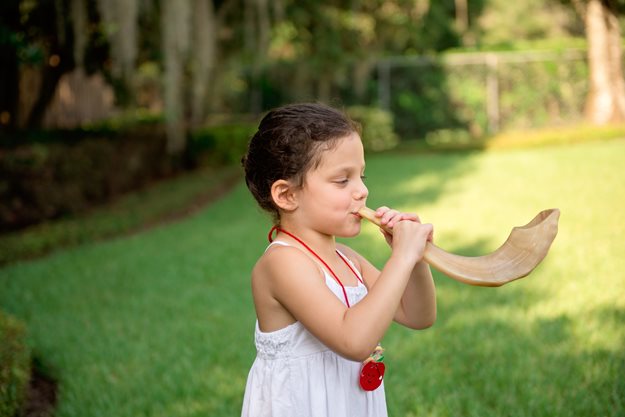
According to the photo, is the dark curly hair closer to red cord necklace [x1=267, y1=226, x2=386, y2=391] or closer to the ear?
the ear

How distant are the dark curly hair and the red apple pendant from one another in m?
0.47

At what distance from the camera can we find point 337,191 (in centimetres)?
176

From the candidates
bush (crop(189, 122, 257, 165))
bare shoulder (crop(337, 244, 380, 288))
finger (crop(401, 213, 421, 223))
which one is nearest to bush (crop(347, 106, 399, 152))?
bush (crop(189, 122, 257, 165))

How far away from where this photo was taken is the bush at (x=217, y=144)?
45.0 ft

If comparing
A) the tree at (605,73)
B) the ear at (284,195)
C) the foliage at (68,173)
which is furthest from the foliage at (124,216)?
the tree at (605,73)

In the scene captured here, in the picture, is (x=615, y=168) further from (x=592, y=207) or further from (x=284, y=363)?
(x=284, y=363)

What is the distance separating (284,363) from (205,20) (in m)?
9.84

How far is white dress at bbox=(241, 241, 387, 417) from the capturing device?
179 centimetres

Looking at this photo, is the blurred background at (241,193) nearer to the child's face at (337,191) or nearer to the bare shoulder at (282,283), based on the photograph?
the child's face at (337,191)

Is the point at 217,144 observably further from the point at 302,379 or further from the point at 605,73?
the point at 302,379

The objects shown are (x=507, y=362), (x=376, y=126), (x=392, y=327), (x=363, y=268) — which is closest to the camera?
(x=363, y=268)

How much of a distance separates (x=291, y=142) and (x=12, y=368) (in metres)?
1.97

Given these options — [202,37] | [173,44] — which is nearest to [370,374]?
[173,44]

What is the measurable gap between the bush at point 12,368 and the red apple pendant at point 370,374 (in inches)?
70.9
